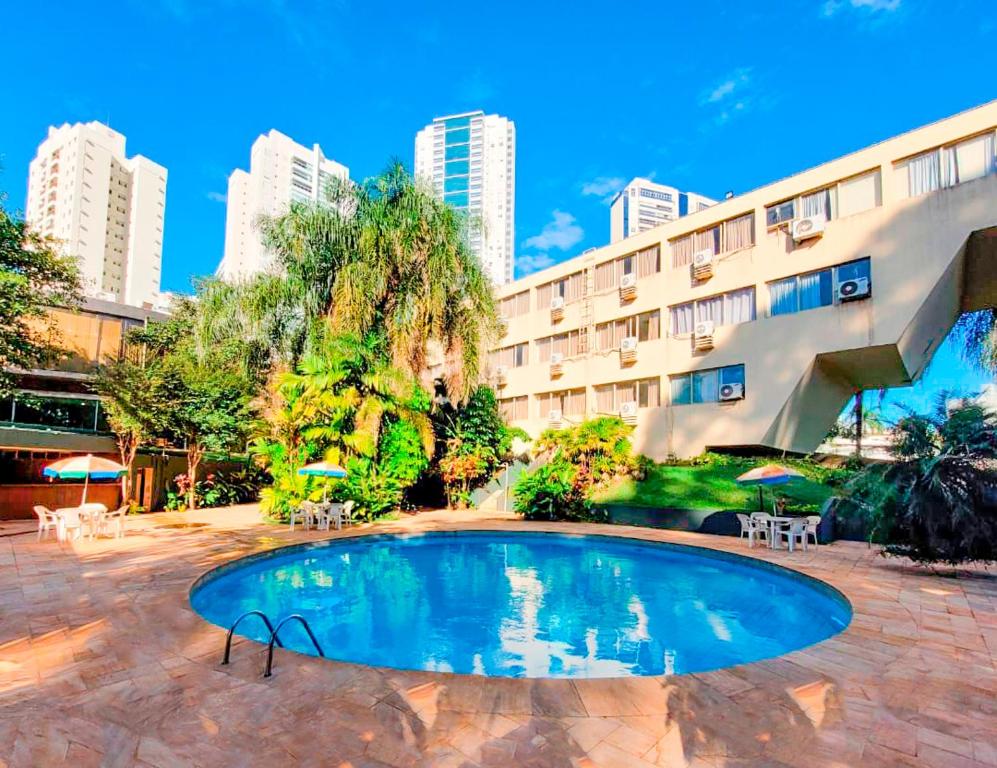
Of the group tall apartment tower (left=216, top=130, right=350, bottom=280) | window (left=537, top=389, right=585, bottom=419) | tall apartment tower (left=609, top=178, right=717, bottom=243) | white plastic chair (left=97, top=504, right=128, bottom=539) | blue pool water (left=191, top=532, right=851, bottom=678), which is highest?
tall apartment tower (left=216, top=130, right=350, bottom=280)

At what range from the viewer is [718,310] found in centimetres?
1975

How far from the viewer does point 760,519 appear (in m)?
12.1

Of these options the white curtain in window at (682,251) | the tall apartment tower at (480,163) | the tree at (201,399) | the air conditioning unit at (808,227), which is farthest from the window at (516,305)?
the tall apartment tower at (480,163)

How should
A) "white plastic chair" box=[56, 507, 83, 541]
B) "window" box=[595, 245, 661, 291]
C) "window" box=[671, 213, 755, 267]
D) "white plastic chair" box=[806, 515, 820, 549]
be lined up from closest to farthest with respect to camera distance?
"white plastic chair" box=[56, 507, 83, 541] < "white plastic chair" box=[806, 515, 820, 549] < "window" box=[671, 213, 755, 267] < "window" box=[595, 245, 661, 291]

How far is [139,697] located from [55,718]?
48 cm

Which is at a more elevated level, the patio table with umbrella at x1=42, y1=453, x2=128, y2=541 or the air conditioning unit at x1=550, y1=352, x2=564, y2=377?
the air conditioning unit at x1=550, y1=352, x2=564, y2=377

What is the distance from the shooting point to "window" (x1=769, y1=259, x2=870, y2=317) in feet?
53.0

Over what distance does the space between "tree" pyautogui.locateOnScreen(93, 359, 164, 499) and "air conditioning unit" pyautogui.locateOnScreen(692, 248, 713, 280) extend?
17.8 m

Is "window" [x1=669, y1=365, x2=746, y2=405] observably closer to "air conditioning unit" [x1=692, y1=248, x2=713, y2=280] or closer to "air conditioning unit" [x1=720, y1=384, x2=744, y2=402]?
"air conditioning unit" [x1=720, y1=384, x2=744, y2=402]

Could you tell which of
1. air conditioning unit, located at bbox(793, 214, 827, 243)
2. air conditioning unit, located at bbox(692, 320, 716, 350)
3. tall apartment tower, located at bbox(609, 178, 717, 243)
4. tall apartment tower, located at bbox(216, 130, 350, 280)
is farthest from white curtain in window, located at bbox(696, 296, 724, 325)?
tall apartment tower, located at bbox(216, 130, 350, 280)

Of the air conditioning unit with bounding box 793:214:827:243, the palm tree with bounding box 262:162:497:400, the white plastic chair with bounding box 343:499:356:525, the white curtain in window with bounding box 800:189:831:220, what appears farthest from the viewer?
the white curtain in window with bounding box 800:189:831:220

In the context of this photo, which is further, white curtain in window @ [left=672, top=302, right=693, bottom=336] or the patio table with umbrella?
white curtain in window @ [left=672, top=302, right=693, bottom=336]

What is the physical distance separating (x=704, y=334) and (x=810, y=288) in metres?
3.53

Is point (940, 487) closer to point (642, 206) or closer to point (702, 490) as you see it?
point (702, 490)
